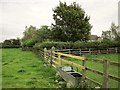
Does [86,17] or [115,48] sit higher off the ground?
[86,17]

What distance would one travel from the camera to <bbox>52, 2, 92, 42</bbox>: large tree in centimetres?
5256

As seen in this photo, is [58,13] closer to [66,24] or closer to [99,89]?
[66,24]

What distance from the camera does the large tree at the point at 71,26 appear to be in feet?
172

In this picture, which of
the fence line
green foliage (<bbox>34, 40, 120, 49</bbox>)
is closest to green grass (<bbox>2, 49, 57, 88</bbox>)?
the fence line

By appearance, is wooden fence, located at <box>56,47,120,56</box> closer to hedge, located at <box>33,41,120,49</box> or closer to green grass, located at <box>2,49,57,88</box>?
hedge, located at <box>33,41,120,49</box>

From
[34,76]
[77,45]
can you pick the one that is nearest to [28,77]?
[34,76]

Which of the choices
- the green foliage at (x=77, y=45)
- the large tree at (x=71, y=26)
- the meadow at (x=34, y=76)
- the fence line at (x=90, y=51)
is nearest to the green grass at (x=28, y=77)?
the meadow at (x=34, y=76)

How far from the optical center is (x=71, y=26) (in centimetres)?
5312

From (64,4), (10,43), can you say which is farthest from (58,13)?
(10,43)

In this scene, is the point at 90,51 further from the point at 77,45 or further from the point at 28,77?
the point at 28,77

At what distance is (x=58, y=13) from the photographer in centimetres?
5612

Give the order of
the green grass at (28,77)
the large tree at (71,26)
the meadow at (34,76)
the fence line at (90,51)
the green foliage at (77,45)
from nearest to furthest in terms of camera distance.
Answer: the meadow at (34,76) → the green grass at (28,77) → the fence line at (90,51) → the green foliage at (77,45) → the large tree at (71,26)

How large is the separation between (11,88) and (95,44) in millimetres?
27019

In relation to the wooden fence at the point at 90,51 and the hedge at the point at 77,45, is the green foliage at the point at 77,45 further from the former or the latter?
the wooden fence at the point at 90,51
